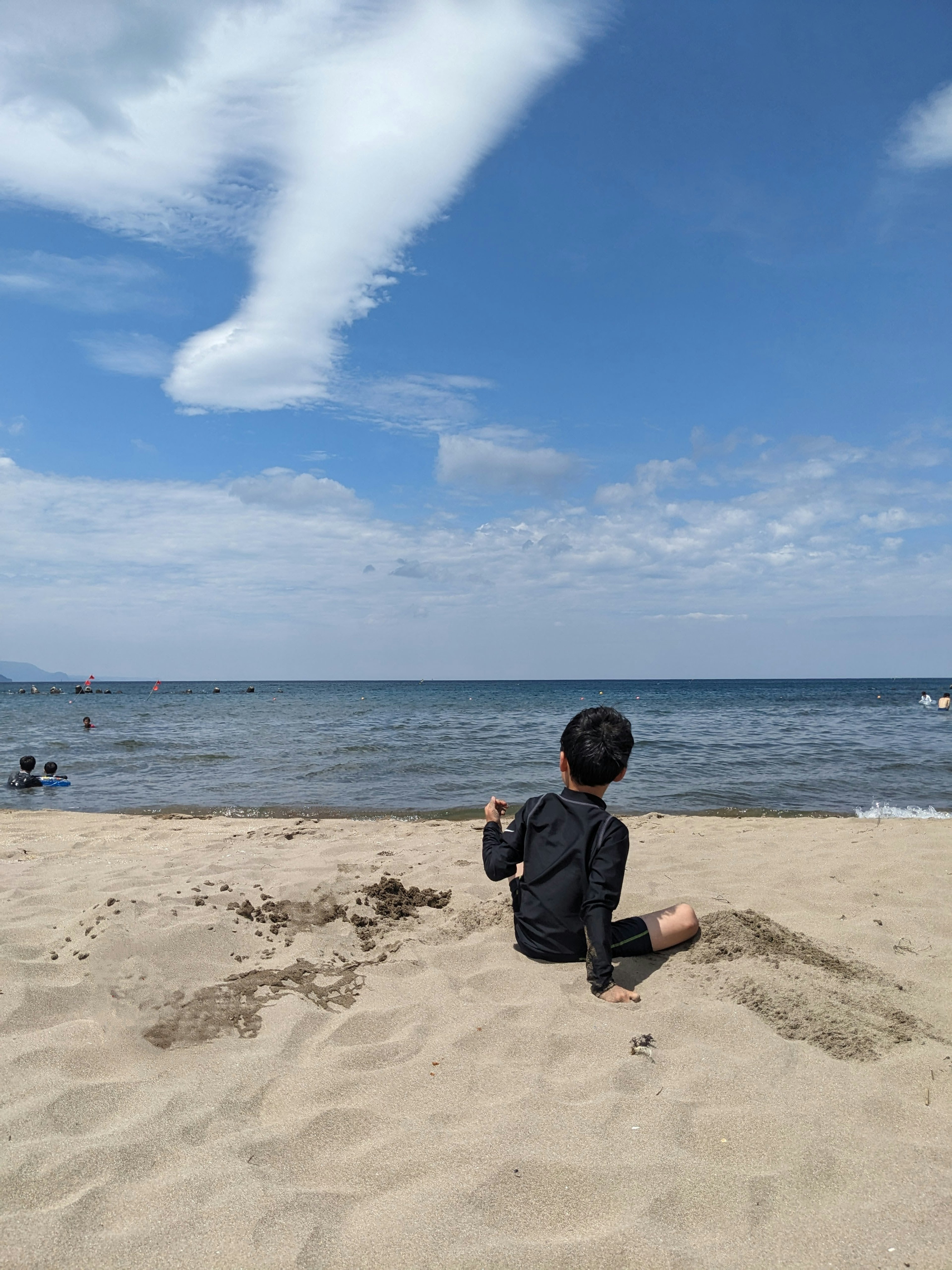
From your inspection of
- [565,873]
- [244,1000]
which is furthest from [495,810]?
[244,1000]

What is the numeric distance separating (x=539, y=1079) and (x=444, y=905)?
7.70 ft

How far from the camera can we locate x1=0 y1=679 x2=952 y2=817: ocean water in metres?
12.1

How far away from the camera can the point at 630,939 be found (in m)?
4.05

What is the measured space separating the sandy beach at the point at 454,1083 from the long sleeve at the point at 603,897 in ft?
0.63

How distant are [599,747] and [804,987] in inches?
61.3

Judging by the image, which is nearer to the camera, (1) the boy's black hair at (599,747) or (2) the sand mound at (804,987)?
(2) the sand mound at (804,987)

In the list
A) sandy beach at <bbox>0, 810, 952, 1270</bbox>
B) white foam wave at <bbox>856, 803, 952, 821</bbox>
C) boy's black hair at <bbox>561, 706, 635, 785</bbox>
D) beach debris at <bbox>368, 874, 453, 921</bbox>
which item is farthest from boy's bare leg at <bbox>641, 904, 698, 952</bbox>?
white foam wave at <bbox>856, 803, 952, 821</bbox>

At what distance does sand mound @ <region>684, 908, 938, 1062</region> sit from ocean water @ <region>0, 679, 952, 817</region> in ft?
22.2

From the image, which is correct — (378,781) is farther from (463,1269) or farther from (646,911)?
(463,1269)

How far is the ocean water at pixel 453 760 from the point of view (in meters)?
12.1

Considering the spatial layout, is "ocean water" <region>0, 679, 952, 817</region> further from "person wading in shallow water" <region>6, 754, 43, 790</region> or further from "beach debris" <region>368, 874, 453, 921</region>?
"beach debris" <region>368, 874, 453, 921</region>

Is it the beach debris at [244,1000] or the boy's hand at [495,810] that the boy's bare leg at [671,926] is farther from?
the beach debris at [244,1000]

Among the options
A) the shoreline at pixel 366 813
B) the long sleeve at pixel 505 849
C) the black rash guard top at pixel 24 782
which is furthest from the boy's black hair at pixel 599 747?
the black rash guard top at pixel 24 782

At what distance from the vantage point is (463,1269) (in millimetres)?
1932
